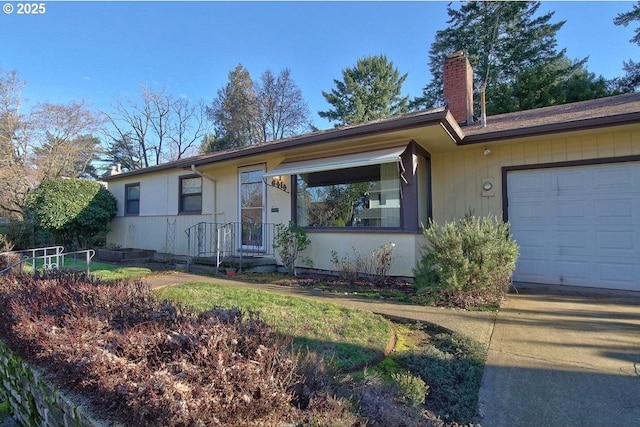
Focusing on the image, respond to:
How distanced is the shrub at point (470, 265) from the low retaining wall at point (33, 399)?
14.8 feet

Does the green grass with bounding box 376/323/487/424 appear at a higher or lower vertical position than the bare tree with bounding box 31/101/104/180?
lower

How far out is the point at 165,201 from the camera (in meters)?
11.4

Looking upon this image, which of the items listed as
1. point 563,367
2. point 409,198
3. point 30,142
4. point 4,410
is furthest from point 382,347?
point 30,142

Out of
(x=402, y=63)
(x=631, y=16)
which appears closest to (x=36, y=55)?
(x=402, y=63)

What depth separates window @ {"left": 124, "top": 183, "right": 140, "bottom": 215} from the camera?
41.8ft

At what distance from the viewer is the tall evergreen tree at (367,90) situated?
28.0 meters

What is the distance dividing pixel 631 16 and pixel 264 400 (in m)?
25.5

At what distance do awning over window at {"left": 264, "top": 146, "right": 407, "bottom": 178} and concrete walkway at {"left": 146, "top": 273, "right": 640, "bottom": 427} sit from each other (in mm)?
2498

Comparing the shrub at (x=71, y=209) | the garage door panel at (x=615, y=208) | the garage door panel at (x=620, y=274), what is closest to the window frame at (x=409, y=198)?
the garage door panel at (x=615, y=208)

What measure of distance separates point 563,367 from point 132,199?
1370cm

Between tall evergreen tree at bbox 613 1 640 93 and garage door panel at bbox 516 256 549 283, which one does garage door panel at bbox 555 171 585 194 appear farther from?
tall evergreen tree at bbox 613 1 640 93

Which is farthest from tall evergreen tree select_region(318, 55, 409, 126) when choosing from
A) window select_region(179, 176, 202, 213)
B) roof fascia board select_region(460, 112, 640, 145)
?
roof fascia board select_region(460, 112, 640, 145)

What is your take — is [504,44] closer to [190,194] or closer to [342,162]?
[342,162]

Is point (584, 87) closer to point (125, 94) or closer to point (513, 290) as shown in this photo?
point (513, 290)
